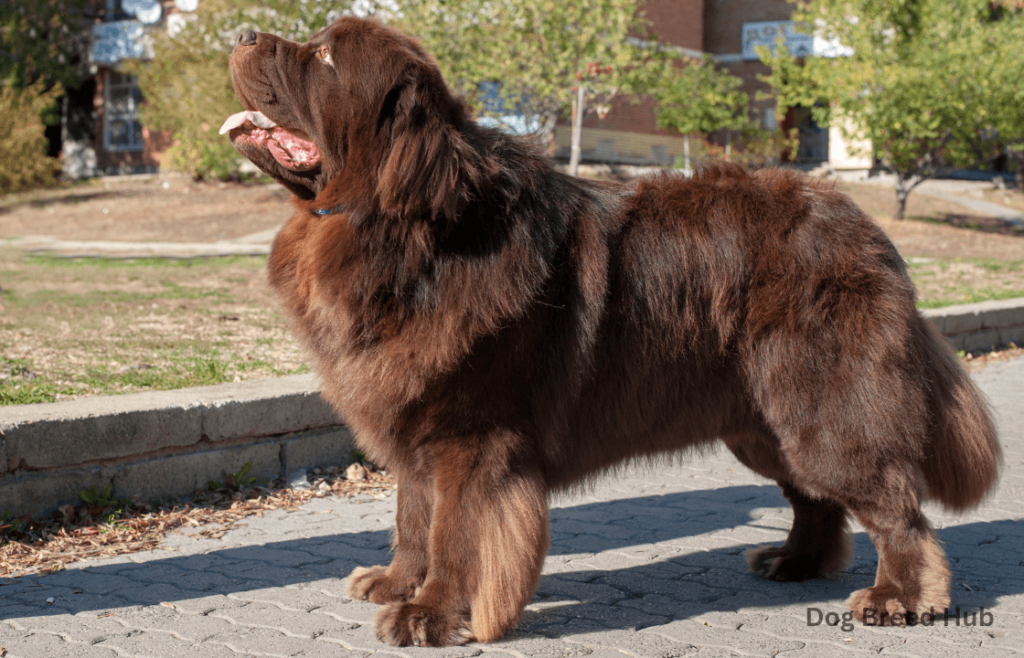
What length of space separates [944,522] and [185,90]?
20328 mm

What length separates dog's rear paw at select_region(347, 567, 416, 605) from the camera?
131 inches

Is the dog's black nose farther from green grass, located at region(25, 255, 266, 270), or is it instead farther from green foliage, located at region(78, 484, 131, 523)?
green grass, located at region(25, 255, 266, 270)

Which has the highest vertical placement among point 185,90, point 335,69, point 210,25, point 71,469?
point 210,25

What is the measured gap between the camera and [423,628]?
297 centimetres

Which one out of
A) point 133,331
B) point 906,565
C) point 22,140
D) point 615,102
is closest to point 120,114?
point 22,140

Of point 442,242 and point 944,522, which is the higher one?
point 442,242

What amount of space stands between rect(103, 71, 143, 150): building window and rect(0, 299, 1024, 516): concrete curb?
87.4 ft

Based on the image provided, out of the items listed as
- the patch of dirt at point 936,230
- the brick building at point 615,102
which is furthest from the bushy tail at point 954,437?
the brick building at point 615,102

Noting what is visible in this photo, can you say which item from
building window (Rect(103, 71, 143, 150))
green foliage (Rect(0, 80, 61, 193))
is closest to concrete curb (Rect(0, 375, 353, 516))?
green foliage (Rect(0, 80, 61, 193))

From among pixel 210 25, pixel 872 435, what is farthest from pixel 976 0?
pixel 872 435

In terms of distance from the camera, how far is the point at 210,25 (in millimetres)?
20750

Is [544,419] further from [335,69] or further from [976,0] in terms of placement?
[976,0]

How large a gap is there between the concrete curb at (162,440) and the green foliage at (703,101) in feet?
67.4

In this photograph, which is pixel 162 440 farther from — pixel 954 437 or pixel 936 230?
pixel 936 230
